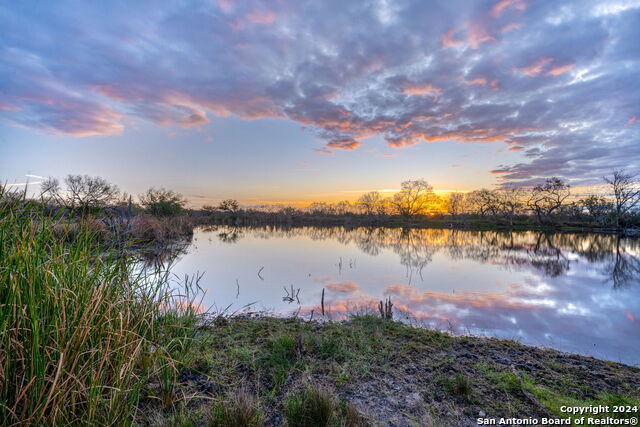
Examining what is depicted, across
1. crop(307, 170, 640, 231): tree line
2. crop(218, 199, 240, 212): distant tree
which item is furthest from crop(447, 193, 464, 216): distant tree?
crop(218, 199, 240, 212): distant tree

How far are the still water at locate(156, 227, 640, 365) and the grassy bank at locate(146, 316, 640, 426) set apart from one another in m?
1.81

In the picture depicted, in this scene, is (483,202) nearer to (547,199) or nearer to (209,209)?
(547,199)

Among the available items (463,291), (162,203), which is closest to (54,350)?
(463,291)

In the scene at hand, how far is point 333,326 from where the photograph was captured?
5.89 metres

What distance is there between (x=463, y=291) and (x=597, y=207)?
70906mm

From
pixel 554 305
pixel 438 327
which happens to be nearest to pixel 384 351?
pixel 438 327

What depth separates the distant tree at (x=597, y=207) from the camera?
178ft

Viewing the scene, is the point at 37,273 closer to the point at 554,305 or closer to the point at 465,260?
the point at 554,305

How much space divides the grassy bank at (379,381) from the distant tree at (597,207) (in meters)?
69.5

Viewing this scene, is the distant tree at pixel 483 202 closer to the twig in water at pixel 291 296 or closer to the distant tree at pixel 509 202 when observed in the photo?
the distant tree at pixel 509 202

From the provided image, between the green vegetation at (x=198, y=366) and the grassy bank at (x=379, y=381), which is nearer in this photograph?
the green vegetation at (x=198, y=366)

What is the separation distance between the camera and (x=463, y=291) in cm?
1043

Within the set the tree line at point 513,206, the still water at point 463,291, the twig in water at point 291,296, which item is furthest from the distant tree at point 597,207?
the twig in water at point 291,296

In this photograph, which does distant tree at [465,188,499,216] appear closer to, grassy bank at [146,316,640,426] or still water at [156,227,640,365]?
still water at [156,227,640,365]
